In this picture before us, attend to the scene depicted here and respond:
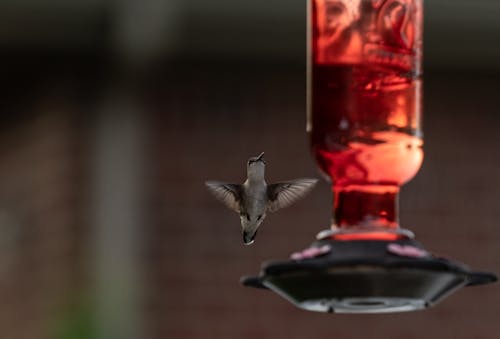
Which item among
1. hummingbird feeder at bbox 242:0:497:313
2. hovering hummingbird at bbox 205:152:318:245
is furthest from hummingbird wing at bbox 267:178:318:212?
hummingbird feeder at bbox 242:0:497:313

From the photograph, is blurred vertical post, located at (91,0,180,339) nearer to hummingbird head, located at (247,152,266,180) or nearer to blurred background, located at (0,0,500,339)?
blurred background, located at (0,0,500,339)

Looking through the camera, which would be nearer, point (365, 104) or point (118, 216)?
point (365, 104)

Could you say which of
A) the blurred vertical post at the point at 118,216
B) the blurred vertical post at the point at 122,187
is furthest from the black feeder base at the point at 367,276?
the blurred vertical post at the point at 118,216

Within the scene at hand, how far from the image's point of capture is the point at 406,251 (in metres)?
4.34

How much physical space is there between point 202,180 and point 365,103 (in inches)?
238

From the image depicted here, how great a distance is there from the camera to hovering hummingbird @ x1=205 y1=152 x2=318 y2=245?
5141 millimetres

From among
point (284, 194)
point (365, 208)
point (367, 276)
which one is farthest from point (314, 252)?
point (284, 194)

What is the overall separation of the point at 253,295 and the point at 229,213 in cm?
55

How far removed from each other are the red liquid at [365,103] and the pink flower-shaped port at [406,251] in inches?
14.7

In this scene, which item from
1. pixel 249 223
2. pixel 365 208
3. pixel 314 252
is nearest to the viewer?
pixel 314 252

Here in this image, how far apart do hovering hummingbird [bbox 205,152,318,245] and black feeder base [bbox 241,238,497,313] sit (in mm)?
700

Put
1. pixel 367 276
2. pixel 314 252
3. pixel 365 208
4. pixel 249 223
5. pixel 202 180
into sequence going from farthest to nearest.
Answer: pixel 202 180 → pixel 249 223 → pixel 365 208 → pixel 314 252 → pixel 367 276

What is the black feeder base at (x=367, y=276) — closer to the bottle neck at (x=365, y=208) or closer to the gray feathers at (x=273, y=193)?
the bottle neck at (x=365, y=208)

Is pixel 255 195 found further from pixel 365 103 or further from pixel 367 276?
pixel 367 276
